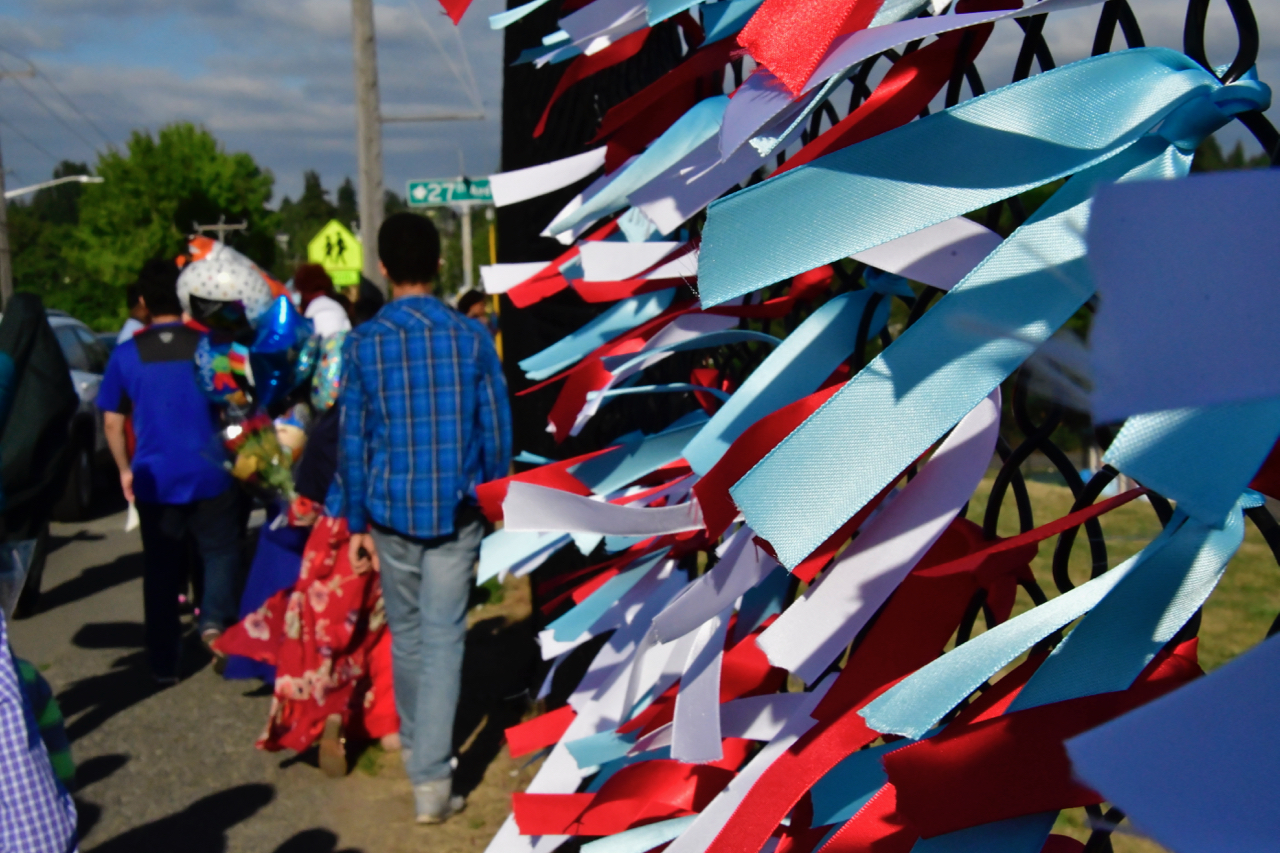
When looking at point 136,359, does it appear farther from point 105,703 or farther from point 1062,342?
point 1062,342

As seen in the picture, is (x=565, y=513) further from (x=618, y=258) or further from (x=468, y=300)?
(x=468, y=300)

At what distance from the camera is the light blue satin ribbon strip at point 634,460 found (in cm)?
124

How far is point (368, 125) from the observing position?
1352 cm

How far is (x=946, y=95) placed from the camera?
2.45ft

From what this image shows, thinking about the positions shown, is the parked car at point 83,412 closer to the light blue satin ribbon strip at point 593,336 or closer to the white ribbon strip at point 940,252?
the light blue satin ribbon strip at point 593,336

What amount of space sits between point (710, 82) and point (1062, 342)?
70 cm

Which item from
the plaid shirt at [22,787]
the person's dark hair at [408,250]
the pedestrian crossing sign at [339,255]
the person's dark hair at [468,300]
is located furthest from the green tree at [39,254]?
the plaid shirt at [22,787]

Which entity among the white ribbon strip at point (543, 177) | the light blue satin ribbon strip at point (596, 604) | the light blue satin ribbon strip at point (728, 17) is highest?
the light blue satin ribbon strip at point (728, 17)

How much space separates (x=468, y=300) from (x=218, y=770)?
5056 mm

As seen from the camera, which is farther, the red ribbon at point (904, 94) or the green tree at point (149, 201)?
the green tree at point (149, 201)

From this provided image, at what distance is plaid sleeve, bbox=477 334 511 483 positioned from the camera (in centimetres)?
364

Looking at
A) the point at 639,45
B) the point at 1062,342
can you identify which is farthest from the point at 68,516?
the point at 1062,342

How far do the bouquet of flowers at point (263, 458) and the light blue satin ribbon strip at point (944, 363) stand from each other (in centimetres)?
467

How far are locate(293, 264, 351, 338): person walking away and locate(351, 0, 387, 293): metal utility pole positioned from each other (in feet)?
21.5
